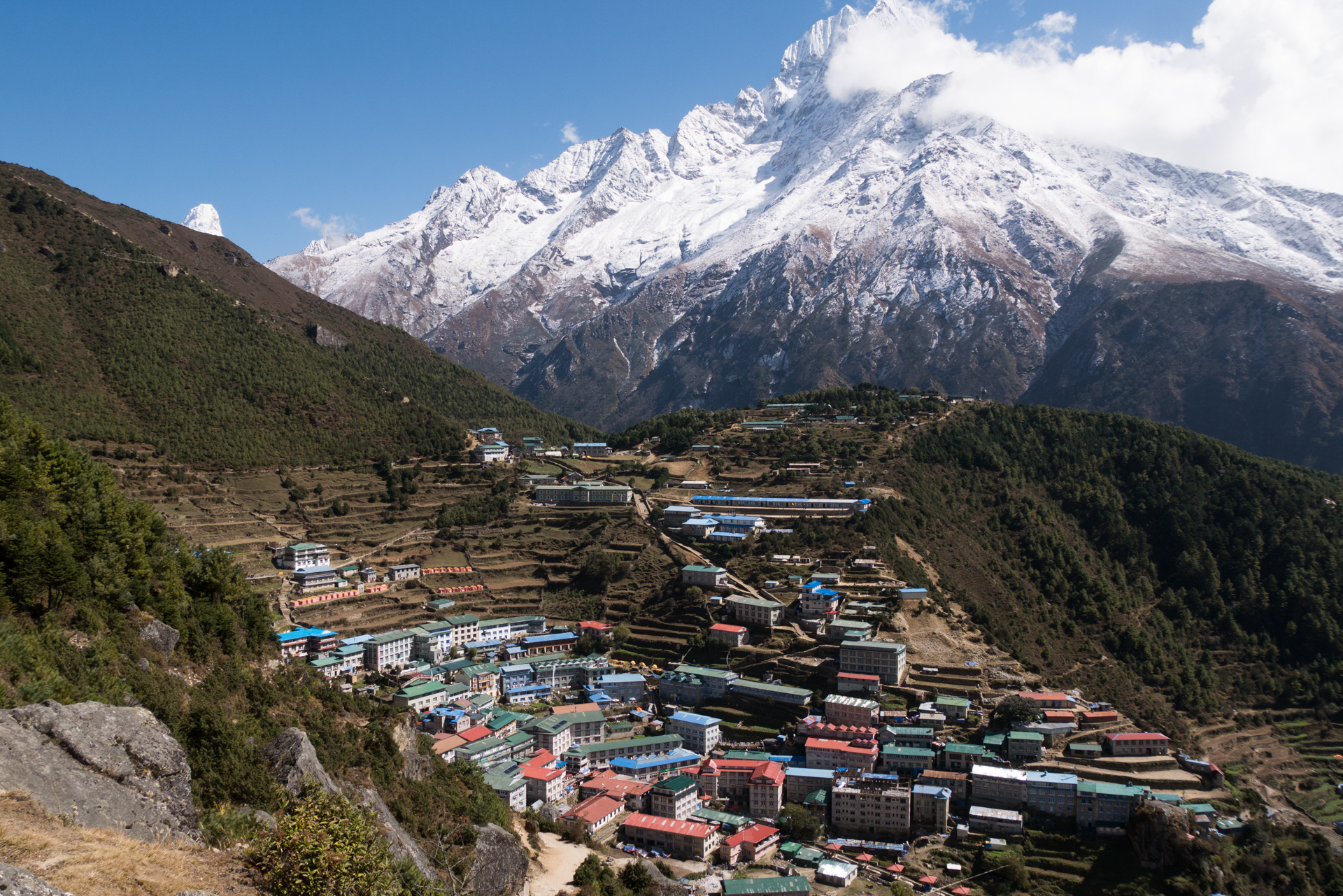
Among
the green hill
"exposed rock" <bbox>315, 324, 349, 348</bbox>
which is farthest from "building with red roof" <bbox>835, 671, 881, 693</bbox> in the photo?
"exposed rock" <bbox>315, 324, 349, 348</bbox>

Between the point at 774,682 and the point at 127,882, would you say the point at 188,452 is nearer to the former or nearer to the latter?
the point at 774,682

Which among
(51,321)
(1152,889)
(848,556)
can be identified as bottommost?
(1152,889)

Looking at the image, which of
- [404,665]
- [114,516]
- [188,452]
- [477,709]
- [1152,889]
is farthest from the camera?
[188,452]

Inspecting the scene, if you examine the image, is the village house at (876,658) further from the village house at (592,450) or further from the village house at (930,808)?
the village house at (592,450)

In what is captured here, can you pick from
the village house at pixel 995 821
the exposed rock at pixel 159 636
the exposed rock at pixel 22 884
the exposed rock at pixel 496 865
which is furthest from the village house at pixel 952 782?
the exposed rock at pixel 22 884

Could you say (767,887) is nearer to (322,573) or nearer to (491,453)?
(322,573)

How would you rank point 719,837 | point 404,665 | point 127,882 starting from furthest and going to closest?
point 404,665, point 719,837, point 127,882

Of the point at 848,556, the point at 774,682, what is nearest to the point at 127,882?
the point at 774,682
